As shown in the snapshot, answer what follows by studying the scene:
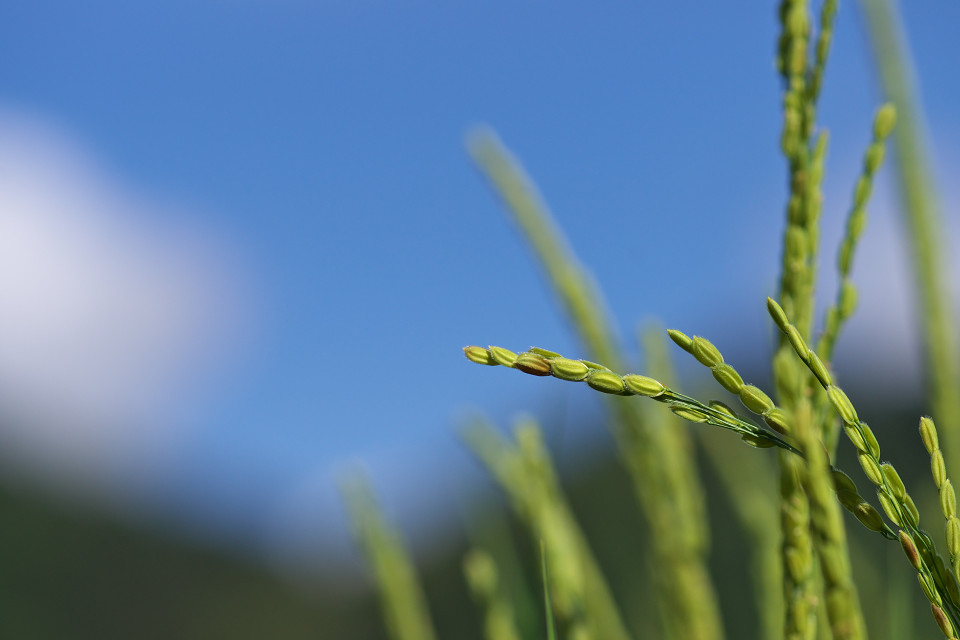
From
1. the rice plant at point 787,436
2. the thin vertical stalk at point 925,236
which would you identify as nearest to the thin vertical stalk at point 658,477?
the rice plant at point 787,436

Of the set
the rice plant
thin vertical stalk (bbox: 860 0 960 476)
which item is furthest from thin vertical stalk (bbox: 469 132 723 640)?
thin vertical stalk (bbox: 860 0 960 476)

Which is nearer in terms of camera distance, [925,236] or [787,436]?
[787,436]

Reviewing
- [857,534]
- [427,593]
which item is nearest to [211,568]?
[427,593]

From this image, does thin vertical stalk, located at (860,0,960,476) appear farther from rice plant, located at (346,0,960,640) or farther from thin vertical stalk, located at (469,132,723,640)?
thin vertical stalk, located at (469,132,723,640)

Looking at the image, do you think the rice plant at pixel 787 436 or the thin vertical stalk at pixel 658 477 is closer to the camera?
the rice plant at pixel 787 436

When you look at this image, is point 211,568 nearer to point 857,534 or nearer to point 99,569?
point 99,569

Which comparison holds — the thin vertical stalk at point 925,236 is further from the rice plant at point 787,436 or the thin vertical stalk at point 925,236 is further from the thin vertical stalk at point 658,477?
the thin vertical stalk at point 658,477

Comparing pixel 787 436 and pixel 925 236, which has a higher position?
pixel 925 236

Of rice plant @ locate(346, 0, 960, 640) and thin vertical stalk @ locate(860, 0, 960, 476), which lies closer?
rice plant @ locate(346, 0, 960, 640)

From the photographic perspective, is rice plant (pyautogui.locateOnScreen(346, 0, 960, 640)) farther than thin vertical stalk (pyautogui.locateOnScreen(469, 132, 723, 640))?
No

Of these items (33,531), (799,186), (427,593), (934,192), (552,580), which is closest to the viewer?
(799,186)

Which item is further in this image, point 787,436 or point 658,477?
point 658,477
